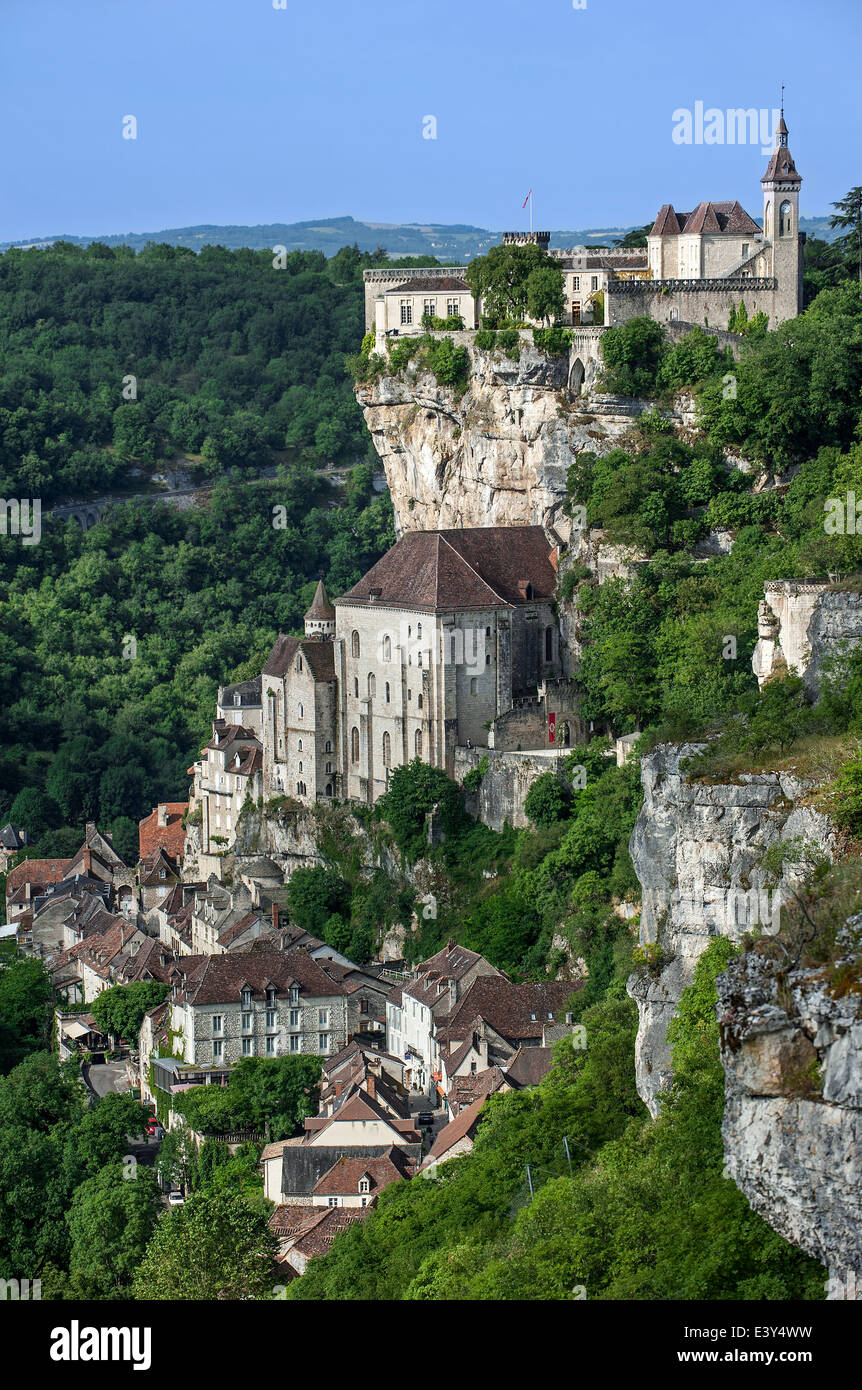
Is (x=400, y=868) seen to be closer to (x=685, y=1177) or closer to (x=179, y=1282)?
(x=179, y=1282)

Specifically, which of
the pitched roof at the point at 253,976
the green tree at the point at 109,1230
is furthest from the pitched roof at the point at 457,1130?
the pitched roof at the point at 253,976

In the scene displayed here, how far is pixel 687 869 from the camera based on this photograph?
3491cm

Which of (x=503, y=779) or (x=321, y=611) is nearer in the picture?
(x=503, y=779)

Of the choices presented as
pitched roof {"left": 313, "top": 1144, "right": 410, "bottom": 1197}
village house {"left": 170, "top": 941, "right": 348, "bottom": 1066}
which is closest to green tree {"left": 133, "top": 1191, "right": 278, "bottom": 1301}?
pitched roof {"left": 313, "top": 1144, "right": 410, "bottom": 1197}

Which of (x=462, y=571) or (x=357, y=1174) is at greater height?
(x=462, y=571)

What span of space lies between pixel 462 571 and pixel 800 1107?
149 feet

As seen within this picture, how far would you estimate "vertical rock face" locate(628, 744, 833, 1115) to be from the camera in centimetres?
3288

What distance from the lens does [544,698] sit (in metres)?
61.5

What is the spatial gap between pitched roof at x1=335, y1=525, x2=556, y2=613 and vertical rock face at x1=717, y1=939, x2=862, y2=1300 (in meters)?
43.3

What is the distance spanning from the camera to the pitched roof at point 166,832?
83.9 m

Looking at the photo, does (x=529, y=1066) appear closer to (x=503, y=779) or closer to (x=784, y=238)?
(x=503, y=779)

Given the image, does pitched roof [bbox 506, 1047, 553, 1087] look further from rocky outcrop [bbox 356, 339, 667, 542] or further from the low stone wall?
rocky outcrop [bbox 356, 339, 667, 542]

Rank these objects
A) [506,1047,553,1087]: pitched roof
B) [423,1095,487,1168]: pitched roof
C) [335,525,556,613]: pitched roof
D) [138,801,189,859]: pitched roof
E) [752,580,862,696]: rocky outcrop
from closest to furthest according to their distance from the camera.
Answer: [752,580,862,696]: rocky outcrop, [423,1095,487,1168]: pitched roof, [506,1047,553,1087]: pitched roof, [335,525,556,613]: pitched roof, [138,801,189,859]: pitched roof

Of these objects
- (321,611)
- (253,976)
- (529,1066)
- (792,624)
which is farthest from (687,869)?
(321,611)
